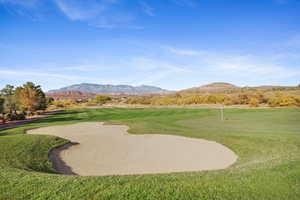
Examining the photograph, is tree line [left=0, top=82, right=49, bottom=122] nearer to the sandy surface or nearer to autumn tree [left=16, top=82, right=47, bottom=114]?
autumn tree [left=16, top=82, right=47, bottom=114]

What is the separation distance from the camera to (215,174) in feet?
17.6

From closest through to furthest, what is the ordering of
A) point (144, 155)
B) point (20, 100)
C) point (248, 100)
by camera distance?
point (144, 155) < point (20, 100) < point (248, 100)

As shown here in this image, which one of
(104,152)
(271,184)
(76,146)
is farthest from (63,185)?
(76,146)

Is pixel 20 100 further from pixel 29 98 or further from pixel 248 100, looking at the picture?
pixel 248 100

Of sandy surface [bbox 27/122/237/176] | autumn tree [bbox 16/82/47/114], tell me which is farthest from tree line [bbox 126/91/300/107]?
sandy surface [bbox 27/122/237/176]

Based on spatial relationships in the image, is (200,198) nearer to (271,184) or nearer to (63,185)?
(271,184)

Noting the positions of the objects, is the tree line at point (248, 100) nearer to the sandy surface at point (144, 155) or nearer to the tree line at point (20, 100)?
the tree line at point (20, 100)

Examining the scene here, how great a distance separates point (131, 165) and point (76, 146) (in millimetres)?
5037

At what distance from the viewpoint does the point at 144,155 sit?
9820 mm

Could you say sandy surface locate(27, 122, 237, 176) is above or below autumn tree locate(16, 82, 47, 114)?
below

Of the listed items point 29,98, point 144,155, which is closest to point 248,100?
point 144,155

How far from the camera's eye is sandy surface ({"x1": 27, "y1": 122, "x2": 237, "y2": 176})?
8094 mm

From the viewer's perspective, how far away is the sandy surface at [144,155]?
8094 mm

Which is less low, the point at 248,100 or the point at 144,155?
the point at 248,100
